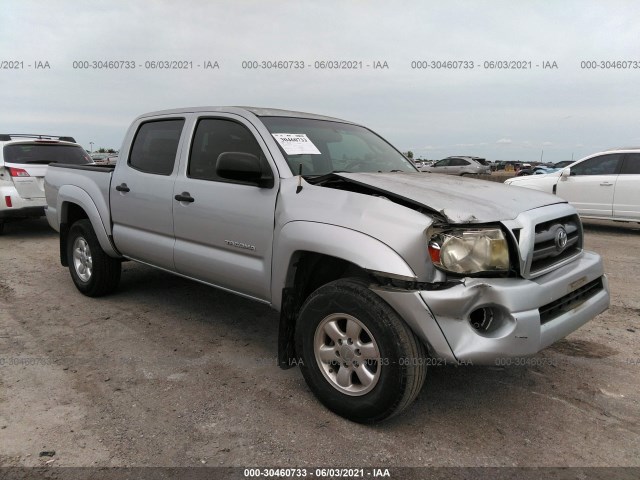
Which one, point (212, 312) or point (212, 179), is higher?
point (212, 179)

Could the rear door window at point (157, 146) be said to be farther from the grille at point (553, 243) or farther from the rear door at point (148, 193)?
the grille at point (553, 243)

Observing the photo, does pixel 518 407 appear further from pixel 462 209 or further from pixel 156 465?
pixel 156 465

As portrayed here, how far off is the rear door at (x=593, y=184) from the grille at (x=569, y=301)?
7073 millimetres

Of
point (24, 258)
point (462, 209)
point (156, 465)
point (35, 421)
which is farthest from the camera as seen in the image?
point (24, 258)

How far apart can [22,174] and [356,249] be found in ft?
24.4

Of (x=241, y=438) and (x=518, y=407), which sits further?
(x=518, y=407)

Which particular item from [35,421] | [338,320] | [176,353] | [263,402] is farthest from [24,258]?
[338,320]

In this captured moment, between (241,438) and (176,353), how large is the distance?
1.28m

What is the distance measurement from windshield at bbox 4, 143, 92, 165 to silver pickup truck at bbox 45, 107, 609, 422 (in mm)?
5076

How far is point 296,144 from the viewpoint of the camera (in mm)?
3379

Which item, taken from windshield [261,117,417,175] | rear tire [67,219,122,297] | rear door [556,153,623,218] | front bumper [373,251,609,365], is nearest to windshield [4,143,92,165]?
rear tire [67,219,122,297]

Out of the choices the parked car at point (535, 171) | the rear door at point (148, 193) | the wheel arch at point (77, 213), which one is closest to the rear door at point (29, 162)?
the wheel arch at point (77, 213)

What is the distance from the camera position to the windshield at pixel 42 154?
796cm

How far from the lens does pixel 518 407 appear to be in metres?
2.92
